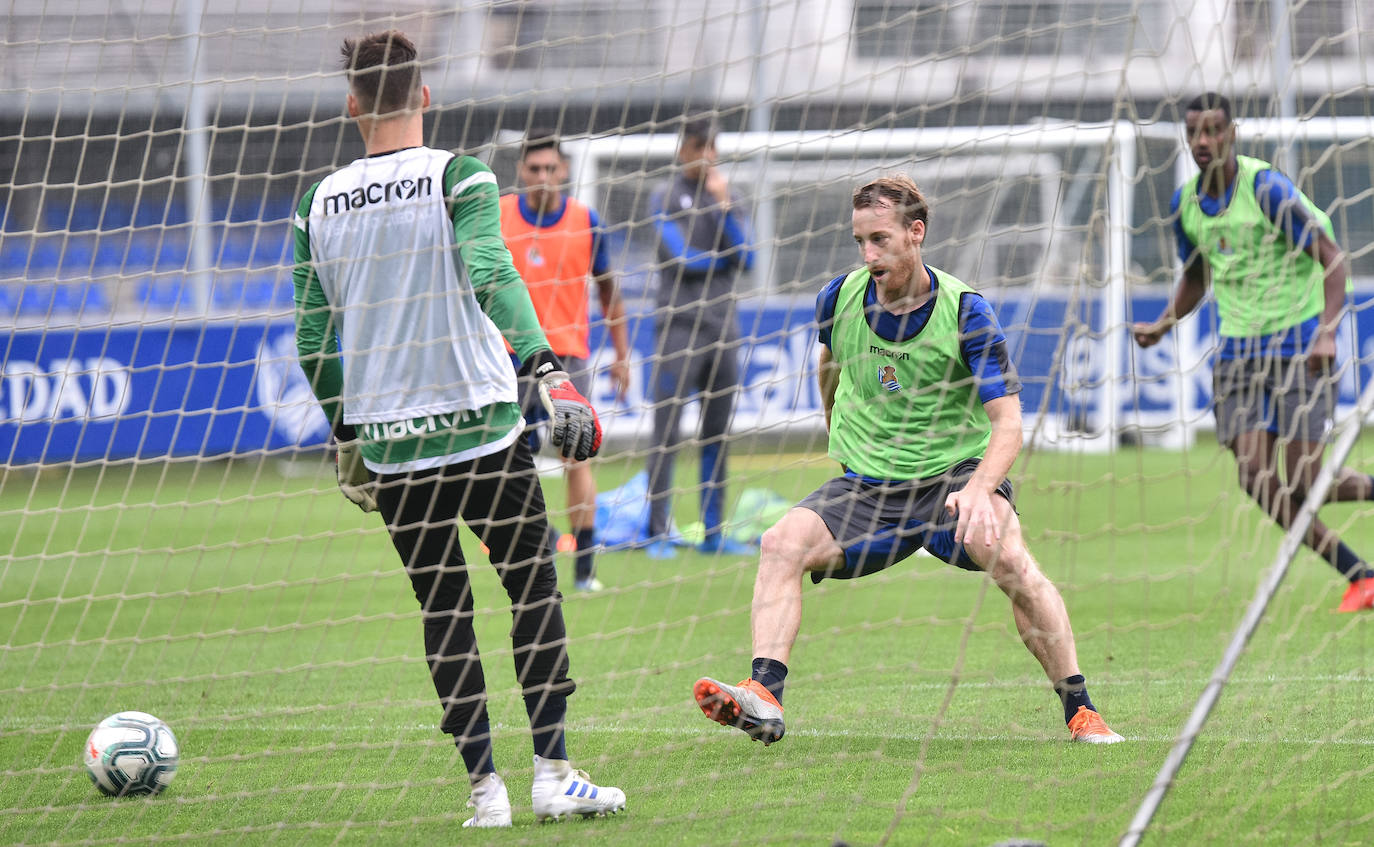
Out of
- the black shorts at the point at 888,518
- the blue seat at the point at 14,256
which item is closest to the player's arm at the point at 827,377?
the black shorts at the point at 888,518

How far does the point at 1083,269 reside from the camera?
11.8 ft

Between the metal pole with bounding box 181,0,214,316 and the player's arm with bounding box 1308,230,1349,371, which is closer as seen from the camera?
the player's arm with bounding box 1308,230,1349,371

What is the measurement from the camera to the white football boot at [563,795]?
3684 mm

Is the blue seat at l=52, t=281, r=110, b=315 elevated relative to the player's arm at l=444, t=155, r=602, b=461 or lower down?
elevated

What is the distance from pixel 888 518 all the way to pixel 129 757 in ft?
6.94

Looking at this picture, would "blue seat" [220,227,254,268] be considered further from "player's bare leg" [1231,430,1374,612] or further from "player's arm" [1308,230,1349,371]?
"player's arm" [1308,230,1349,371]

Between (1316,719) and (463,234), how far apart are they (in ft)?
9.04

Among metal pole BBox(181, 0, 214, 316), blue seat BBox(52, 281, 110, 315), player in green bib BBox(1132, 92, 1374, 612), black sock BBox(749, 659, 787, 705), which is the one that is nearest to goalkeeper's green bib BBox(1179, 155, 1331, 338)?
player in green bib BBox(1132, 92, 1374, 612)

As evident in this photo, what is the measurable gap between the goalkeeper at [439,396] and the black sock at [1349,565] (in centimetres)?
354

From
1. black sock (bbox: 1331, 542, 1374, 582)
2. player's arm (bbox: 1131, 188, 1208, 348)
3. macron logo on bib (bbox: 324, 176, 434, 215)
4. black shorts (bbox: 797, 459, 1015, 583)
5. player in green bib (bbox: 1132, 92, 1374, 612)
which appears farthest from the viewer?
black sock (bbox: 1331, 542, 1374, 582)

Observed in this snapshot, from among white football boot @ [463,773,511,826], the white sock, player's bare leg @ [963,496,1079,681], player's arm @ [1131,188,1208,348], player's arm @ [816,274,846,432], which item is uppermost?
player's arm @ [1131,188,1208,348]

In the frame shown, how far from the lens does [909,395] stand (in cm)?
438

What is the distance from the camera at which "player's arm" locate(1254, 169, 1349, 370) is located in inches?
213

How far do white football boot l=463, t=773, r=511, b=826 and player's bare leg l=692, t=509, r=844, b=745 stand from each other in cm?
53
